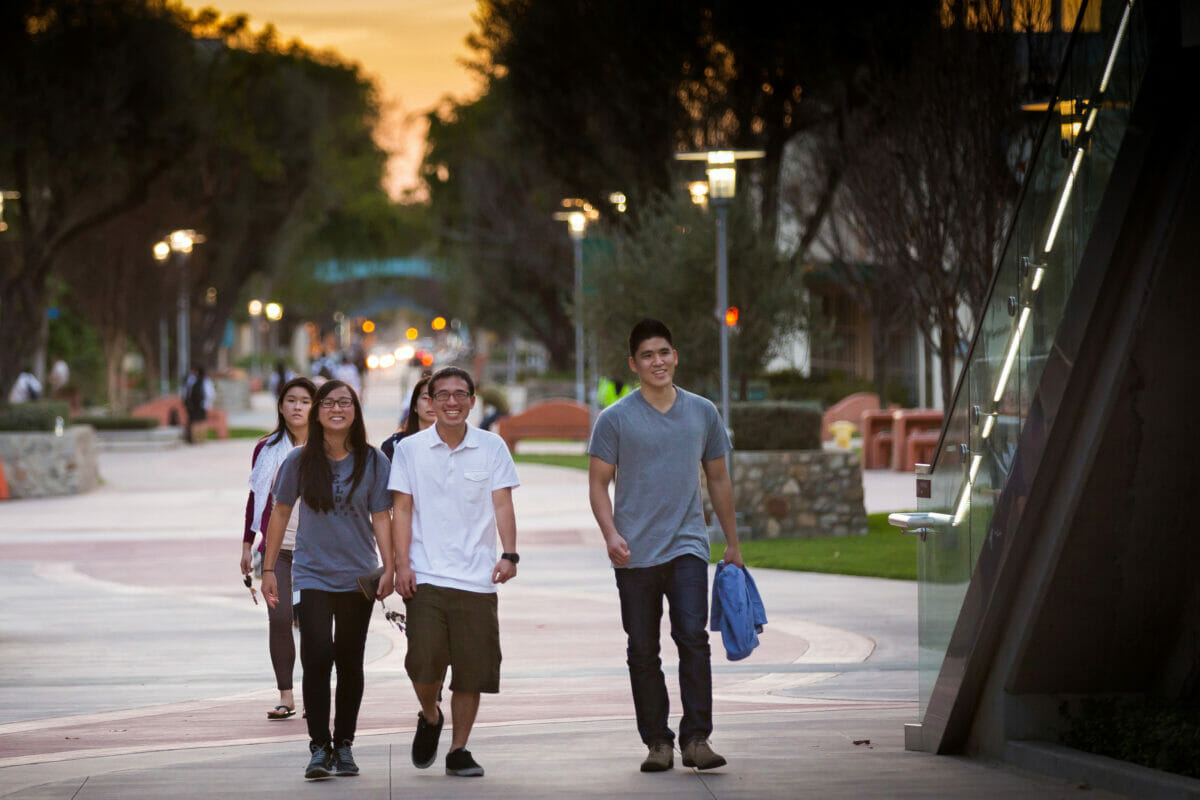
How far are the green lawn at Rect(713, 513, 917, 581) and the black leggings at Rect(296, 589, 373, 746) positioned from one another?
28.8ft

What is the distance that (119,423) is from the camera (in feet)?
128

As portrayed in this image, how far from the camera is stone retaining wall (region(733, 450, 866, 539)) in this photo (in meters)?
19.1

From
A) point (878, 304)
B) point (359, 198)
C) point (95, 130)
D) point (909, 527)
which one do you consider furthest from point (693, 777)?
point (359, 198)

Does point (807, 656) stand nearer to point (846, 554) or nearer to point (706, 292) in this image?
point (846, 554)

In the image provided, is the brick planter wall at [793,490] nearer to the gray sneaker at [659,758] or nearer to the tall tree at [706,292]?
the tall tree at [706,292]

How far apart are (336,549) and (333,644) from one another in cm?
40

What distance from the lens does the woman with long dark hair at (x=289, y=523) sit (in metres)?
8.92

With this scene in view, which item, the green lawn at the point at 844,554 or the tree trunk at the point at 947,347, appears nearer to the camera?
the green lawn at the point at 844,554

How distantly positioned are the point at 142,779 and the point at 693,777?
212cm

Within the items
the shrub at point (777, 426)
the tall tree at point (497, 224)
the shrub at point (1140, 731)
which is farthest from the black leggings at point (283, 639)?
the tall tree at point (497, 224)

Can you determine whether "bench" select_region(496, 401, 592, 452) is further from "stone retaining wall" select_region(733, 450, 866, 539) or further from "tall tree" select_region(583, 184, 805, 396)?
"stone retaining wall" select_region(733, 450, 866, 539)

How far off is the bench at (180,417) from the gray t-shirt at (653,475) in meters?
33.7

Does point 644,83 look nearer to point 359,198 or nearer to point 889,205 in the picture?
point 889,205

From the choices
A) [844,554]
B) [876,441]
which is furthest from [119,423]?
[844,554]
